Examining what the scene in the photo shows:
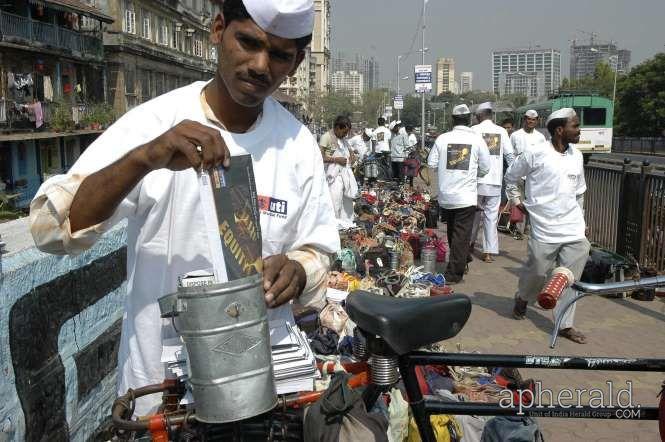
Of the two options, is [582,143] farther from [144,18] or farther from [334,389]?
[144,18]

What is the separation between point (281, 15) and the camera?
172 centimetres

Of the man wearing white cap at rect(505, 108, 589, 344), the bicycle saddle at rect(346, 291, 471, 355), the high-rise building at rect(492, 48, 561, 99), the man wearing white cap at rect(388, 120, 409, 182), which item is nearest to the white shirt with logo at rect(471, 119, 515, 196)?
the man wearing white cap at rect(505, 108, 589, 344)

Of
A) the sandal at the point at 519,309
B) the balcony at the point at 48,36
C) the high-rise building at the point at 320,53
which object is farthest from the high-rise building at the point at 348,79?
the sandal at the point at 519,309

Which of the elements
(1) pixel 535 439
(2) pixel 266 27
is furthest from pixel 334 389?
(1) pixel 535 439

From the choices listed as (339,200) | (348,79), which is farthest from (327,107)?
(339,200)

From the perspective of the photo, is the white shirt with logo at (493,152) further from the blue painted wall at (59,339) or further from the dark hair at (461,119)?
the blue painted wall at (59,339)

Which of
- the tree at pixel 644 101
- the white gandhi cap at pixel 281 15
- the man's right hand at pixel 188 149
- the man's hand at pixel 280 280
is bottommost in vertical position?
the man's hand at pixel 280 280

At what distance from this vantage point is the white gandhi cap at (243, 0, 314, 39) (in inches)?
67.1

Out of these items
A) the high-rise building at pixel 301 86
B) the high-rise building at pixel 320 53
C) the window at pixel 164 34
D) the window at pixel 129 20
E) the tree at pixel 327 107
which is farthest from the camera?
the high-rise building at pixel 320 53

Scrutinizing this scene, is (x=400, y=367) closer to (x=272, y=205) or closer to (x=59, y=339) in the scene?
(x=272, y=205)

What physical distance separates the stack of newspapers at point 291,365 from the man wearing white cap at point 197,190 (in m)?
0.11

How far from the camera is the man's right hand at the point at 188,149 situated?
58.7 inches

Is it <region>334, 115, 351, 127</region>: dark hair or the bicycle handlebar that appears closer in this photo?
the bicycle handlebar

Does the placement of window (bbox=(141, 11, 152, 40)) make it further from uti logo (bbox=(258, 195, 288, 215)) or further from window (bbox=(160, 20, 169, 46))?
uti logo (bbox=(258, 195, 288, 215))
